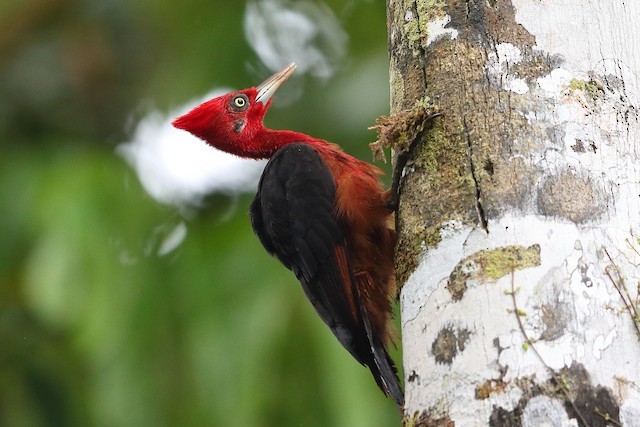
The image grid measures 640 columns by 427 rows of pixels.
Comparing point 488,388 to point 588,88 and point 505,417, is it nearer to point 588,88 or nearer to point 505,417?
point 505,417

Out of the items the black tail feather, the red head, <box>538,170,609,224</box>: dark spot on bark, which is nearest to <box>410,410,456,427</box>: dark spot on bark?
<box>538,170,609,224</box>: dark spot on bark

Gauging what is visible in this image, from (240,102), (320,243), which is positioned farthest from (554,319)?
(240,102)

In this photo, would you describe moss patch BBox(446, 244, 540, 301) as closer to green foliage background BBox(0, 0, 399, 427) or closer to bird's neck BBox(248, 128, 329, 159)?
bird's neck BBox(248, 128, 329, 159)

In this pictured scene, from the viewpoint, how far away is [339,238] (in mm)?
3525

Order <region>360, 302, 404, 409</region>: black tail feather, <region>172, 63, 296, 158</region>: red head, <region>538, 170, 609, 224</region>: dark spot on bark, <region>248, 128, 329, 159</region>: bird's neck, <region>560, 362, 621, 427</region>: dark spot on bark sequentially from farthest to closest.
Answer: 1. <region>172, 63, 296, 158</region>: red head
2. <region>248, 128, 329, 159</region>: bird's neck
3. <region>360, 302, 404, 409</region>: black tail feather
4. <region>538, 170, 609, 224</region>: dark spot on bark
5. <region>560, 362, 621, 427</region>: dark spot on bark

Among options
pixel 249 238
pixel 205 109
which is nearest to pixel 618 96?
pixel 205 109

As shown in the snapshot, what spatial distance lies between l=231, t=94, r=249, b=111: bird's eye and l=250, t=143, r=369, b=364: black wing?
75 centimetres

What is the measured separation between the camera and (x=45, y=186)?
16.1 feet

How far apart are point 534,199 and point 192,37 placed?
3.78 m

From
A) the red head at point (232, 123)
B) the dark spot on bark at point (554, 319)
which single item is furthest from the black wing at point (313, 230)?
the dark spot on bark at point (554, 319)

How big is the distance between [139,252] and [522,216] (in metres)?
2.80

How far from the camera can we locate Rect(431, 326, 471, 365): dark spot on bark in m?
2.12

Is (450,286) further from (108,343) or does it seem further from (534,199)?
(108,343)

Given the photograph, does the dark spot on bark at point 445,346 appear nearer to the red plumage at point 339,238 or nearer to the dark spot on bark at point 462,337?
the dark spot on bark at point 462,337
